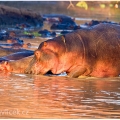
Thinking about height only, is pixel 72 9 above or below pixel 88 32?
below

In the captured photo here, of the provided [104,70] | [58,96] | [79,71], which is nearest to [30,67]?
[79,71]

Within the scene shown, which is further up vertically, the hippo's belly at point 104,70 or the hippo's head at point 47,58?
the hippo's head at point 47,58

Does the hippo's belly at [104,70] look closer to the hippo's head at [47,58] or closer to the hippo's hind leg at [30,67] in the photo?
the hippo's head at [47,58]

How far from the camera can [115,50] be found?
32.1 ft

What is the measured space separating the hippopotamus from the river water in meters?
0.15

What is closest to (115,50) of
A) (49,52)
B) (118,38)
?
(118,38)

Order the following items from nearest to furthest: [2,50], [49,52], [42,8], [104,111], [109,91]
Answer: [104,111] → [109,91] → [49,52] → [2,50] → [42,8]

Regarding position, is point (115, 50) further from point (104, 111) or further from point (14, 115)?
point (14, 115)

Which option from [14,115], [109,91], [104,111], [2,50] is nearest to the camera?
[14,115]

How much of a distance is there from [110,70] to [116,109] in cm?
298

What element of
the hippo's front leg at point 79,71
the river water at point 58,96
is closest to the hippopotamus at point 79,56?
the hippo's front leg at point 79,71

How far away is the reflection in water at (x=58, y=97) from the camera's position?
6.50 metres

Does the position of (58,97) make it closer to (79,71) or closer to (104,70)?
(79,71)

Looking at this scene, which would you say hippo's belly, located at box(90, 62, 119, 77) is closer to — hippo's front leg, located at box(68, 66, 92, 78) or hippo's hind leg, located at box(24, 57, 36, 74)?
hippo's front leg, located at box(68, 66, 92, 78)
